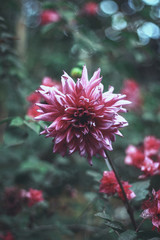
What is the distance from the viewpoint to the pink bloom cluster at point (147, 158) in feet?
3.12

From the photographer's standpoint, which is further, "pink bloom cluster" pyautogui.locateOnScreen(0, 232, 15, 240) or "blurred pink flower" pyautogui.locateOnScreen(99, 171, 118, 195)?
"pink bloom cluster" pyautogui.locateOnScreen(0, 232, 15, 240)

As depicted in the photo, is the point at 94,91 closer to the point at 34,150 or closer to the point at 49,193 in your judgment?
the point at 49,193

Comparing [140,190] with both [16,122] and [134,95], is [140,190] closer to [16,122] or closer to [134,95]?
[16,122]

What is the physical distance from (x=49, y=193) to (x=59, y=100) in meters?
0.97

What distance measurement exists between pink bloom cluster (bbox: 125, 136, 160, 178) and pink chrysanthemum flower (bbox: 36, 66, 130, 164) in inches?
12.1

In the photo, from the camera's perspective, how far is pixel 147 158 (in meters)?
0.98

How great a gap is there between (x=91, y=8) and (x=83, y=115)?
1560mm

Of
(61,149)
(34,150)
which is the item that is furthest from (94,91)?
(34,150)

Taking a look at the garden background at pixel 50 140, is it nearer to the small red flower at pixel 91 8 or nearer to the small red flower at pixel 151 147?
the small red flower at pixel 91 8

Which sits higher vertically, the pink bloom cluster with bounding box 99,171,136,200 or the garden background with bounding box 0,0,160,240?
the garden background with bounding box 0,0,160,240

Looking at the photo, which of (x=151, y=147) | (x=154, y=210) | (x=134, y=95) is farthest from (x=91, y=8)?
(x=154, y=210)

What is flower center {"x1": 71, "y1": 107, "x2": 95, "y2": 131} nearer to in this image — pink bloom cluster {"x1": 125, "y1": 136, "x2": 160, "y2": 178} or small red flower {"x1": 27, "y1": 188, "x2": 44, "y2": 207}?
pink bloom cluster {"x1": 125, "y1": 136, "x2": 160, "y2": 178}

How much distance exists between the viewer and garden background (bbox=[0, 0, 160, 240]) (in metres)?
1.12

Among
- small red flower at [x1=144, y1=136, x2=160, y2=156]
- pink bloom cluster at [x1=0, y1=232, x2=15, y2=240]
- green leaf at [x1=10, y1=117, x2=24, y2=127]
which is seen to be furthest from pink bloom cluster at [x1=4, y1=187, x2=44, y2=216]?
small red flower at [x1=144, y1=136, x2=160, y2=156]
